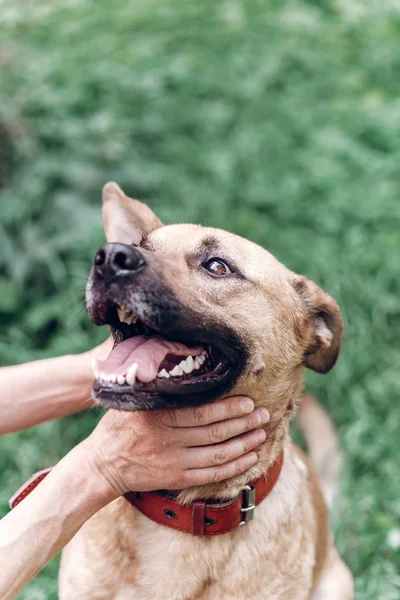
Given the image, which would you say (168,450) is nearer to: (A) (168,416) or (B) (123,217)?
(A) (168,416)

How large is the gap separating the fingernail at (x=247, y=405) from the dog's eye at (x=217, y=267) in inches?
19.4

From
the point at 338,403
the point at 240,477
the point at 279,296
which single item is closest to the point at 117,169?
the point at 338,403

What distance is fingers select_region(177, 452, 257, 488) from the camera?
2.33m

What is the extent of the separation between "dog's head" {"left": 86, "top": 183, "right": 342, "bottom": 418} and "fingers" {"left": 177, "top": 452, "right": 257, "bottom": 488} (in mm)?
246

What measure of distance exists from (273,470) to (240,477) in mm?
179

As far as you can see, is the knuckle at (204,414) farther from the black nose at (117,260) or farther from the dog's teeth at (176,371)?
the black nose at (117,260)

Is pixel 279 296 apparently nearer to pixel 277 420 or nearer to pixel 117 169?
pixel 277 420

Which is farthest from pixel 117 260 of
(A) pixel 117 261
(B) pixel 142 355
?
(B) pixel 142 355

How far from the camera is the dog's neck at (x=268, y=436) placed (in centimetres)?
245

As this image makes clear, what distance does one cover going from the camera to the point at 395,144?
20.8ft

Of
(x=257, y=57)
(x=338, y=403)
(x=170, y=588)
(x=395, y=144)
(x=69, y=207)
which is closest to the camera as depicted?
(x=170, y=588)

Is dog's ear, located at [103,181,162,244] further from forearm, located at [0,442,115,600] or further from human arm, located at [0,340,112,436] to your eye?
forearm, located at [0,442,115,600]

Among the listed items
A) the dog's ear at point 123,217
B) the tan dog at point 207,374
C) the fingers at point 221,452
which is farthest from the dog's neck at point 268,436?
the dog's ear at point 123,217

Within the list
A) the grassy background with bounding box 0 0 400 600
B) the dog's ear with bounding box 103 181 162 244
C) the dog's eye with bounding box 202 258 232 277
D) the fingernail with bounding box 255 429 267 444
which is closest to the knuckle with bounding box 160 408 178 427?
the fingernail with bounding box 255 429 267 444
